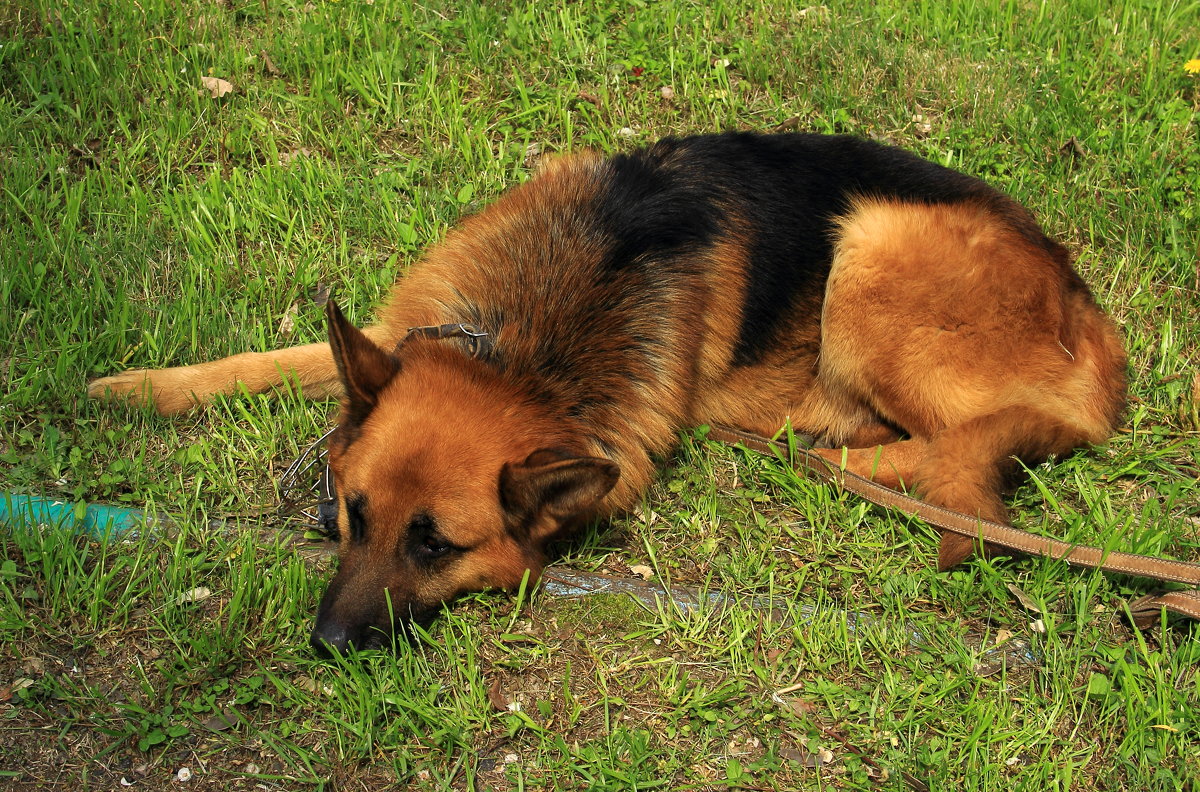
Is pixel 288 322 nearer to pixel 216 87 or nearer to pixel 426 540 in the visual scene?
pixel 216 87

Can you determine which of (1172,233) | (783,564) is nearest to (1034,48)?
(1172,233)

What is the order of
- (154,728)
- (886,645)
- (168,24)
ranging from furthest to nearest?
(168,24) < (886,645) < (154,728)

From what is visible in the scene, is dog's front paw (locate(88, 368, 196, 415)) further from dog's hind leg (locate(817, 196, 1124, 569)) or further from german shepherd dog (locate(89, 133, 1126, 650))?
dog's hind leg (locate(817, 196, 1124, 569))

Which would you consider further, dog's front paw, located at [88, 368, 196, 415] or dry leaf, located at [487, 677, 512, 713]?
dog's front paw, located at [88, 368, 196, 415]

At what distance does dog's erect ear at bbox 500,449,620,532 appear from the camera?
9.96 feet

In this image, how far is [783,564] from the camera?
3.89 metres

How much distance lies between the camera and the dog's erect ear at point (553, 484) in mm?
3037

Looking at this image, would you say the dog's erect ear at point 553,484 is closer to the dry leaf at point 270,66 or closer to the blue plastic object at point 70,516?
the blue plastic object at point 70,516

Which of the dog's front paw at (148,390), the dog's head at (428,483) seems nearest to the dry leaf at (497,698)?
the dog's head at (428,483)

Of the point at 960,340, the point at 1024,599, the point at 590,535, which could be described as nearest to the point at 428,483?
the point at 590,535

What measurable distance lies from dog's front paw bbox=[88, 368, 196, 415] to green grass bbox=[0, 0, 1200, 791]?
0.26 ft

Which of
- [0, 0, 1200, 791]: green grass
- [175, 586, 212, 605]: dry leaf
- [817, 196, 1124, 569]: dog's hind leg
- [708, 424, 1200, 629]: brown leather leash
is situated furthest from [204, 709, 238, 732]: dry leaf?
[817, 196, 1124, 569]: dog's hind leg

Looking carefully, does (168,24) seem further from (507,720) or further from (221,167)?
(507,720)

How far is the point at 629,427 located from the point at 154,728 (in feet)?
6.23
